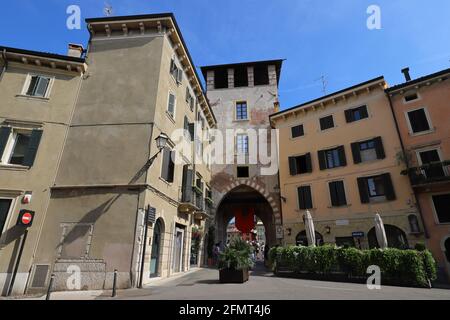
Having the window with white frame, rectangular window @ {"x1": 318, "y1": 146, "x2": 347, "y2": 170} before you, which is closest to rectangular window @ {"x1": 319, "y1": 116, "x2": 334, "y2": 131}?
rectangular window @ {"x1": 318, "y1": 146, "x2": 347, "y2": 170}

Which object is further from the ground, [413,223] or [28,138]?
[28,138]

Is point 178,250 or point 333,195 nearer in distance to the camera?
point 178,250

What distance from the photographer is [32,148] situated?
10344 mm

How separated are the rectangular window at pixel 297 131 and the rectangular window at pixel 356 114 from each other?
3.62 m

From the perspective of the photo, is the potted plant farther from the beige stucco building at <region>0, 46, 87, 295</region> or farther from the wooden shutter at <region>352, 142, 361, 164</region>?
the wooden shutter at <region>352, 142, 361, 164</region>

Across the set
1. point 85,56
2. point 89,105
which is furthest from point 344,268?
point 85,56

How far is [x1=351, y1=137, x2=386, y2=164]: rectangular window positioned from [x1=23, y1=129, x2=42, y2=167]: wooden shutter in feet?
61.9

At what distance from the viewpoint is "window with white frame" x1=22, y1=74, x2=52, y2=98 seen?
11.3 meters

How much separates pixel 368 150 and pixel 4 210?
20699mm

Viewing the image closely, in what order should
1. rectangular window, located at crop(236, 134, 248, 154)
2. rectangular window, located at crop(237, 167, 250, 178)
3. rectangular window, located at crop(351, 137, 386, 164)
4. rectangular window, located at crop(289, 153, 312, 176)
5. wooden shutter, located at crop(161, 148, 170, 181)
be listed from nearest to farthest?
wooden shutter, located at crop(161, 148, 170, 181), rectangular window, located at crop(351, 137, 386, 164), rectangular window, located at crop(289, 153, 312, 176), rectangular window, located at crop(237, 167, 250, 178), rectangular window, located at crop(236, 134, 248, 154)

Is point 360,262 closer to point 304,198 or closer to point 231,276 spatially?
point 231,276

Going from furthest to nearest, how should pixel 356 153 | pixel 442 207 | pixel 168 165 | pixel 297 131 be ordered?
pixel 297 131, pixel 356 153, pixel 442 207, pixel 168 165

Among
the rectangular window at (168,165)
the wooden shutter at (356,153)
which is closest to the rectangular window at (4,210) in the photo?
the rectangular window at (168,165)

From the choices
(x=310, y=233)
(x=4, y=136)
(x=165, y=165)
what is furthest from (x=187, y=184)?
(x=4, y=136)
